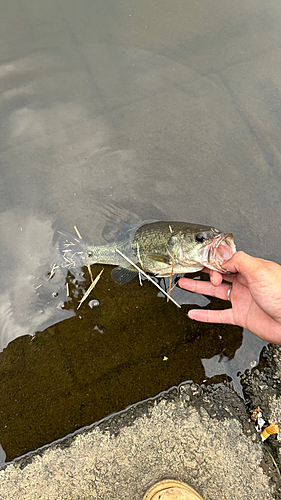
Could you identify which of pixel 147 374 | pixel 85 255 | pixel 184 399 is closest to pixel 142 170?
pixel 85 255

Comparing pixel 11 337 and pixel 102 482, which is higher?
pixel 11 337

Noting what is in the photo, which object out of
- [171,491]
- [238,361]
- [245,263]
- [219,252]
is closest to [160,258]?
[219,252]

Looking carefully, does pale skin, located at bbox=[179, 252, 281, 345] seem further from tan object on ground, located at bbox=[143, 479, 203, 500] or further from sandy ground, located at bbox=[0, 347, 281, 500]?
tan object on ground, located at bbox=[143, 479, 203, 500]

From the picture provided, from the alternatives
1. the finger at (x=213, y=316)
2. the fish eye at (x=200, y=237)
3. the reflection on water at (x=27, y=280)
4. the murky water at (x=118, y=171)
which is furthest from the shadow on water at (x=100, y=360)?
the fish eye at (x=200, y=237)

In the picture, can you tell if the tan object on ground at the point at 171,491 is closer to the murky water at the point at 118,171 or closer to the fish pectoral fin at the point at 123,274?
the murky water at the point at 118,171

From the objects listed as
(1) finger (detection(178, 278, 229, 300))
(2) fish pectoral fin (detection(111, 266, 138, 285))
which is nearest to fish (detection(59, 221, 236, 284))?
(2) fish pectoral fin (detection(111, 266, 138, 285))

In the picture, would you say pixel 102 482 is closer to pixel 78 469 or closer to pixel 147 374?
pixel 78 469
